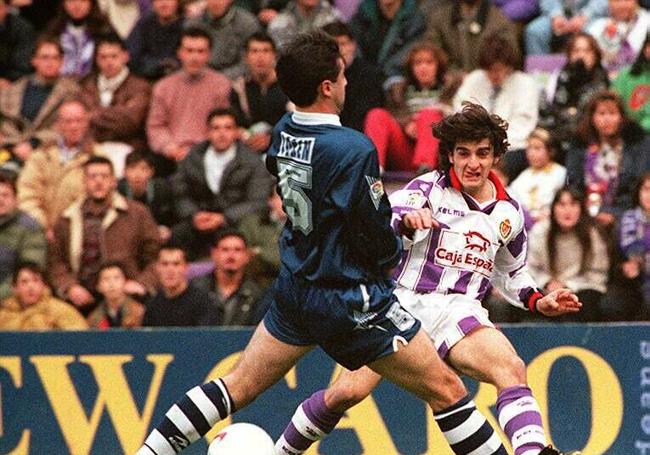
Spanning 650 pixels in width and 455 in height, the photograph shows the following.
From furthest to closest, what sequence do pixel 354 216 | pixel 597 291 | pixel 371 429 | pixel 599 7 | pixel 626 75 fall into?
pixel 599 7 < pixel 626 75 < pixel 597 291 < pixel 371 429 < pixel 354 216

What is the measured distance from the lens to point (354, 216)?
20.2ft

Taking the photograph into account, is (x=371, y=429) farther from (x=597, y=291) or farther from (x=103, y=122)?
(x=103, y=122)

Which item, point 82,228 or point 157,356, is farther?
point 82,228

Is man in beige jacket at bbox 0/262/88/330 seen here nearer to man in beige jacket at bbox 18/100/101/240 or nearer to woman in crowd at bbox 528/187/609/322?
man in beige jacket at bbox 18/100/101/240

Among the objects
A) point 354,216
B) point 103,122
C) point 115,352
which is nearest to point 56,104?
point 103,122

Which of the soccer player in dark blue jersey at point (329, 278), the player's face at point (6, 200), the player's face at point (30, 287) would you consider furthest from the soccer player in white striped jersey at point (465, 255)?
the player's face at point (6, 200)

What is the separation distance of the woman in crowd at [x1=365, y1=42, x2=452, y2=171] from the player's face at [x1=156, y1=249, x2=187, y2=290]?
62.3 inches

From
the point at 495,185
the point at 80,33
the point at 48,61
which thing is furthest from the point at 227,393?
the point at 80,33

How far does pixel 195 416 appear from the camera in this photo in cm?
661

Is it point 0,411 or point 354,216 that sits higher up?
point 354,216

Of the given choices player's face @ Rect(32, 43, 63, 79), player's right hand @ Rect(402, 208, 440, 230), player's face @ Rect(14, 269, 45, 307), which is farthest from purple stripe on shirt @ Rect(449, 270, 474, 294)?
player's face @ Rect(32, 43, 63, 79)

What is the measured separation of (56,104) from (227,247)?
272cm

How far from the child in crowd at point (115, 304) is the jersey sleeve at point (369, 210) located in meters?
4.71

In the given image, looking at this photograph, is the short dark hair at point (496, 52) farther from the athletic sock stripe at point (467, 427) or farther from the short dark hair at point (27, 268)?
the athletic sock stripe at point (467, 427)
